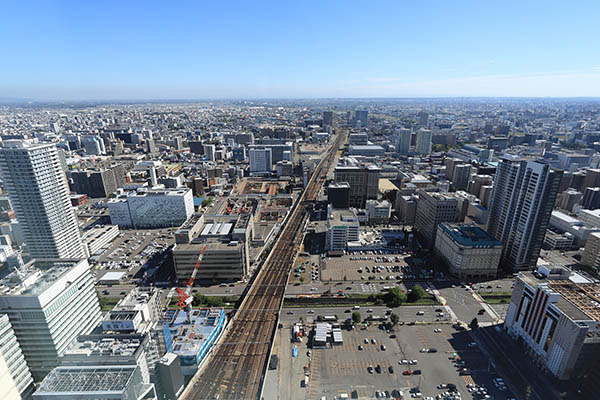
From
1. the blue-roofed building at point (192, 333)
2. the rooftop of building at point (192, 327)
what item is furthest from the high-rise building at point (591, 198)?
the rooftop of building at point (192, 327)

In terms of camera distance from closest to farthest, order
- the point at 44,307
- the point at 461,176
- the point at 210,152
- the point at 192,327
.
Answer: the point at 44,307 → the point at 192,327 → the point at 461,176 → the point at 210,152

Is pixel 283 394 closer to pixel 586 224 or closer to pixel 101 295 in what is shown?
pixel 101 295

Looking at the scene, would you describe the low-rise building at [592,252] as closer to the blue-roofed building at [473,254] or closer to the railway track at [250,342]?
the blue-roofed building at [473,254]

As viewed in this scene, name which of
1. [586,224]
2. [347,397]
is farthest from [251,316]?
[586,224]

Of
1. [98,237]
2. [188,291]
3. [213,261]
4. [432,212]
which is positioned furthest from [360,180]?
[98,237]

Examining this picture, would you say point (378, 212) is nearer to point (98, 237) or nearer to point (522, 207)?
point (522, 207)

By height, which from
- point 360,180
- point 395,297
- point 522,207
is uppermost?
point 522,207
